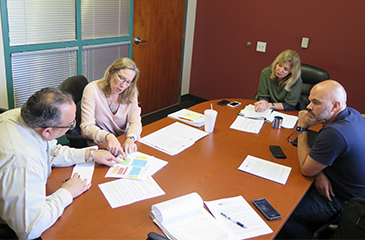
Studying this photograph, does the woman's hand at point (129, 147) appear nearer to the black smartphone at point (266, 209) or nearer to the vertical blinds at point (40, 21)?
the black smartphone at point (266, 209)

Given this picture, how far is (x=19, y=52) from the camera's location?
2.67 m

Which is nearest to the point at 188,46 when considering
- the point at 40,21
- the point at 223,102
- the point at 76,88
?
the point at 223,102

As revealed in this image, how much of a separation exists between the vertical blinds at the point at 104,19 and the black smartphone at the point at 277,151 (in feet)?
7.09

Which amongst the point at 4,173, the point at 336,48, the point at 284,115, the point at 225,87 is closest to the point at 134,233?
the point at 4,173

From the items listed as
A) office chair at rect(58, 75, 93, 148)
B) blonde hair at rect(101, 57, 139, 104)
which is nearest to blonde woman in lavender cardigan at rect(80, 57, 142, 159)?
blonde hair at rect(101, 57, 139, 104)

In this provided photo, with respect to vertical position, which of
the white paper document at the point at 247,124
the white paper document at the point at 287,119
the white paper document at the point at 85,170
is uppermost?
the white paper document at the point at 287,119

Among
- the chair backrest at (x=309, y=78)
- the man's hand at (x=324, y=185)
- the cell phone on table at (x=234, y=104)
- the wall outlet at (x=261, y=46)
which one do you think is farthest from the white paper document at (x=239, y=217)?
the wall outlet at (x=261, y=46)

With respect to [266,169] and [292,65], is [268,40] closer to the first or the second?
[292,65]

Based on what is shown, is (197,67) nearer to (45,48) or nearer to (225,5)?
(225,5)

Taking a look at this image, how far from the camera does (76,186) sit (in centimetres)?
140

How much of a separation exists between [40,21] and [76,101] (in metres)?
0.91

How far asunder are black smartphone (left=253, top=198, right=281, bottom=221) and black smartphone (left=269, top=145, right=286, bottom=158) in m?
0.52

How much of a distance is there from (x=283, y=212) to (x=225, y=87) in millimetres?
3357

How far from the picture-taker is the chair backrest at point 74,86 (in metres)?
2.34
